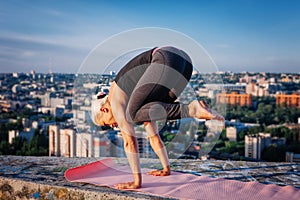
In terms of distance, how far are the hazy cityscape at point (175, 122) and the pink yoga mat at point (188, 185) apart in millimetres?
203

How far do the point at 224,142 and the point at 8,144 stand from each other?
442 inches

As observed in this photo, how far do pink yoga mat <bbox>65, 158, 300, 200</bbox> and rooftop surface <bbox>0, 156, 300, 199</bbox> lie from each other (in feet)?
0.35

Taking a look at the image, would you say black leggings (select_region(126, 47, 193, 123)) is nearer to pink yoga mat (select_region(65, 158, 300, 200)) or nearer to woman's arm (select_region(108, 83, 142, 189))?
woman's arm (select_region(108, 83, 142, 189))

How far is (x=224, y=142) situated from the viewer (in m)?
19.0

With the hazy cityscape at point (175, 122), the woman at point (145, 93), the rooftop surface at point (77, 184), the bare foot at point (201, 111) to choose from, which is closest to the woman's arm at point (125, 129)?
the woman at point (145, 93)

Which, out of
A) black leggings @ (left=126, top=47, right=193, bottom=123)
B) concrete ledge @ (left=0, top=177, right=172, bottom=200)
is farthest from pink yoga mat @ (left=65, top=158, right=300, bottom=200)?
black leggings @ (left=126, top=47, right=193, bottom=123)

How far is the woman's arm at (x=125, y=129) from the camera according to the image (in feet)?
6.59

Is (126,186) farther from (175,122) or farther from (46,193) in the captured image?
(175,122)

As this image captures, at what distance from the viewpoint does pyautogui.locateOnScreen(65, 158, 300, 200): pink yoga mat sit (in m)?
1.92

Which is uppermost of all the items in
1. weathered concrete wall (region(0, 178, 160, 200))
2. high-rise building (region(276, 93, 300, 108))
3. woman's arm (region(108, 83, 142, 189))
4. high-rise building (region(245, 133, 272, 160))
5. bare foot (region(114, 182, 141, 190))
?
high-rise building (region(276, 93, 300, 108))

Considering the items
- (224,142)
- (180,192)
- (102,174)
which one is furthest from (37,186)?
(224,142)

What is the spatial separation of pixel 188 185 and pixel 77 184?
0.65 metres

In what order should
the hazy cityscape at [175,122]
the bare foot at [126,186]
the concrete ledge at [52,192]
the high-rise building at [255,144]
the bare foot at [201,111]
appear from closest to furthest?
1. the bare foot at [201,111]
2. the concrete ledge at [52,192]
3. the bare foot at [126,186]
4. the hazy cityscape at [175,122]
5. the high-rise building at [255,144]

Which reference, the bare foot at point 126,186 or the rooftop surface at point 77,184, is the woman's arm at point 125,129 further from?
the rooftop surface at point 77,184
